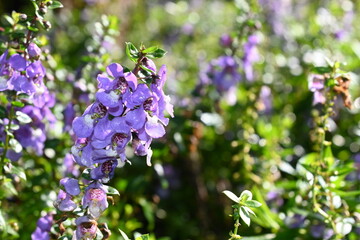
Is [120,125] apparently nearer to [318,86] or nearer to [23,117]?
[23,117]

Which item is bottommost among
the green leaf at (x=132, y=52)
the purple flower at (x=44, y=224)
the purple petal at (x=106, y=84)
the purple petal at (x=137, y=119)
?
the purple flower at (x=44, y=224)

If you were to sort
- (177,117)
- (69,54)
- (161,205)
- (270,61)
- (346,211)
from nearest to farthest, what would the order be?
(346,211)
(177,117)
(161,205)
(270,61)
(69,54)

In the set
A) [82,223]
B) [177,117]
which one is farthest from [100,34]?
[82,223]

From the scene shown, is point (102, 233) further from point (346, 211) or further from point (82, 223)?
point (346, 211)

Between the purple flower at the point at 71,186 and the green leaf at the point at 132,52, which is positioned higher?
the green leaf at the point at 132,52

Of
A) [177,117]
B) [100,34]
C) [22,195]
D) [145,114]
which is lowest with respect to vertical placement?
[22,195]

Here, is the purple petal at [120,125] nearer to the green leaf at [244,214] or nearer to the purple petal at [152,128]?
the purple petal at [152,128]

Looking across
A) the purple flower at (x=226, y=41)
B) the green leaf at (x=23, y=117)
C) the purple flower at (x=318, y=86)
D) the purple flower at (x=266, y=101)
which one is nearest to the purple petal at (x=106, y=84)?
the green leaf at (x=23, y=117)

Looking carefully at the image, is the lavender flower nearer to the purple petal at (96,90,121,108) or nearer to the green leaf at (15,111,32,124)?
the green leaf at (15,111,32,124)
